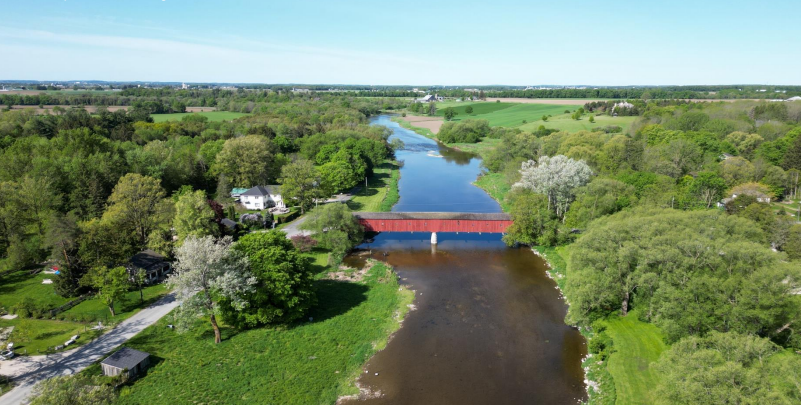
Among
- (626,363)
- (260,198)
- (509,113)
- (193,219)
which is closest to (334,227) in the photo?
(193,219)

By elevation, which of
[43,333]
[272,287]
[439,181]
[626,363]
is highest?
[272,287]

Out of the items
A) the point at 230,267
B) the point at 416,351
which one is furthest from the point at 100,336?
the point at 416,351

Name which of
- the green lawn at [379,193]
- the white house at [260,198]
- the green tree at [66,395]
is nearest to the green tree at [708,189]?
the green lawn at [379,193]

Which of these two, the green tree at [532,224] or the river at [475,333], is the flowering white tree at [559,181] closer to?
the green tree at [532,224]

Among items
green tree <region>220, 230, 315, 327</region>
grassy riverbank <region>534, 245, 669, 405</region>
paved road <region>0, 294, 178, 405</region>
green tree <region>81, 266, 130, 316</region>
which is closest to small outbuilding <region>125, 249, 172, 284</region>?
green tree <region>81, 266, 130, 316</region>

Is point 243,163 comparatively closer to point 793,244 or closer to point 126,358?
point 126,358

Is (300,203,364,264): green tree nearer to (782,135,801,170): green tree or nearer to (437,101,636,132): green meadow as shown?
(782,135,801,170): green tree

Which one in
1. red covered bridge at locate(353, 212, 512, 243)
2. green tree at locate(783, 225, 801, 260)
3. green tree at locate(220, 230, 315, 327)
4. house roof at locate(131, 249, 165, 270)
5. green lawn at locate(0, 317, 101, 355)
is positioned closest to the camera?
green lawn at locate(0, 317, 101, 355)
